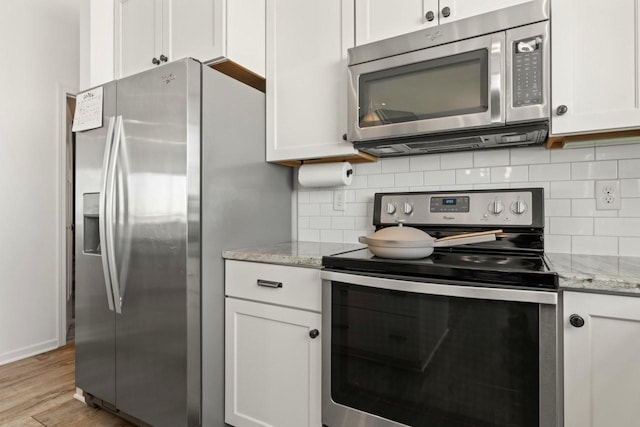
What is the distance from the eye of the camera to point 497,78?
4.28 feet

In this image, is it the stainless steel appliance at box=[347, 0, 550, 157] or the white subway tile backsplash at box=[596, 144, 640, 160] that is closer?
the stainless steel appliance at box=[347, 0, 550, 157]

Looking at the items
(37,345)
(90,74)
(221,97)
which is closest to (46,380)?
(37,345)

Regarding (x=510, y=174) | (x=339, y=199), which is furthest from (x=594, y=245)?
(x=339, y=199)

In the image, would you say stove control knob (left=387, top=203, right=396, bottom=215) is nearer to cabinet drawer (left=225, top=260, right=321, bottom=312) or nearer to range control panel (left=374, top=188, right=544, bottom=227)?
range control panel (left=374, top=188, right=544, bottom=227)

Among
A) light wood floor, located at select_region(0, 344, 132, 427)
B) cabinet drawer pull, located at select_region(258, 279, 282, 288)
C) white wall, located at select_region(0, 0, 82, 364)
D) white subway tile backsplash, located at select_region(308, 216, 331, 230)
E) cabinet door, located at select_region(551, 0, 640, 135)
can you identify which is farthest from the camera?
white wall, located at select_region(0, 0, 82, 364)

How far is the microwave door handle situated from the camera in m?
1.30

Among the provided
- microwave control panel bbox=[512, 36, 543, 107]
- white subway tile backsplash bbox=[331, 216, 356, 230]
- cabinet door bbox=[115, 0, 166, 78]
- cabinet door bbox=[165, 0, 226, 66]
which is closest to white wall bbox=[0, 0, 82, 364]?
cabinet door bbox=[115, 0, 166, 78]

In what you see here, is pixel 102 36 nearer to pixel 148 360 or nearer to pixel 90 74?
pixel 90 74

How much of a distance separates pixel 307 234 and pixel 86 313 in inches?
49.5

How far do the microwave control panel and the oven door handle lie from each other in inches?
27.5

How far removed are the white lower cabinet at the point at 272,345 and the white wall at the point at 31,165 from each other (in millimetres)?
2059

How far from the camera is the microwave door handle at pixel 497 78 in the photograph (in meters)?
1.30

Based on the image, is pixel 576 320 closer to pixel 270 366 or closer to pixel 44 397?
pixel 270 366

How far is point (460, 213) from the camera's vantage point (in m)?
1.62
